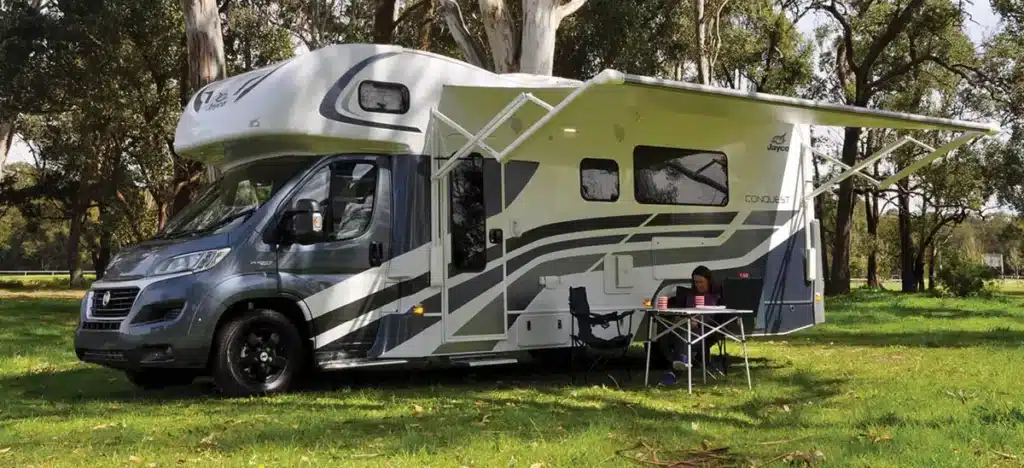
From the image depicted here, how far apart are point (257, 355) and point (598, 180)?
3.56 meters

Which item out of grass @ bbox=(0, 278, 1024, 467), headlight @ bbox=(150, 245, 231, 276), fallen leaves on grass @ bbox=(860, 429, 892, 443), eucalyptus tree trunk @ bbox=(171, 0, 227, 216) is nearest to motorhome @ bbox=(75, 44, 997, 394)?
headlight @ bbox=(150, 245, 231, 276)

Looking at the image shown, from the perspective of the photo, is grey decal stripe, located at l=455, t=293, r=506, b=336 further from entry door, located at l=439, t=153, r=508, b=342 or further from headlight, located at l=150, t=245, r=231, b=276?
headlight, located at l=150, t=245, r=231, b=276

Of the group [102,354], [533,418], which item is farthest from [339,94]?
[533,418]

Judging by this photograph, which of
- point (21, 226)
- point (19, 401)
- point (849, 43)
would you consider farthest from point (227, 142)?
point (21, 226)

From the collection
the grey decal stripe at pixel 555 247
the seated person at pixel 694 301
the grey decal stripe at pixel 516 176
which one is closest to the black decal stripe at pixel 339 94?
the grey decal stripe at pixel 516 176

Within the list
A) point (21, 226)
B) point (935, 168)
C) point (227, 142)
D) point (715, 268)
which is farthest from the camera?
point (21, 226)

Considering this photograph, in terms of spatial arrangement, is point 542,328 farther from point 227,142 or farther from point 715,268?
point 227,142

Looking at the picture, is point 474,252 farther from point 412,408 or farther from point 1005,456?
point 1005,456

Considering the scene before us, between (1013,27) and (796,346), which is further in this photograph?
(1013,27)

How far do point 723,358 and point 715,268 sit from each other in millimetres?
1046

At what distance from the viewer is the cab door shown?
7.29 metres

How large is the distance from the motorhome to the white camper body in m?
0.02

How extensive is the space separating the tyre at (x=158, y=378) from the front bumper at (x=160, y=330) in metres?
0.80

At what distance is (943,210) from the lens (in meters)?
36.6
